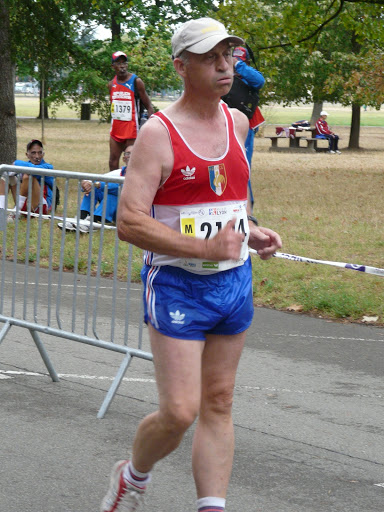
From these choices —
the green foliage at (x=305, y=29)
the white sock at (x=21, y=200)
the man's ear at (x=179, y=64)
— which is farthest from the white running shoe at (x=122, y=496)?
the green foliage at (x=305, y=29)

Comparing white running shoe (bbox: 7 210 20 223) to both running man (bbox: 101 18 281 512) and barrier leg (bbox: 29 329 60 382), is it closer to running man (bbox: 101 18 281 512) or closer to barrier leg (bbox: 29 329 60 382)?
barrier leg (bbox: 29 329 60 382)

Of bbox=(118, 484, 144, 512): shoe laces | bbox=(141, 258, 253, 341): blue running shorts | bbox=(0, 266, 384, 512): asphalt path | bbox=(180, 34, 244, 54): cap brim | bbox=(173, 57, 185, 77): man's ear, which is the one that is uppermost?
bbox=(180, 34, 244, 54): cap brim

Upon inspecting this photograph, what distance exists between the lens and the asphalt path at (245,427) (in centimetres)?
437

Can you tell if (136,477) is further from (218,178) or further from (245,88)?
(245,88)

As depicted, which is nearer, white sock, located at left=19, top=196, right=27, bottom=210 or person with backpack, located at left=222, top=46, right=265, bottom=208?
white sock, located at left=19, top=196, right=27, bottom=210

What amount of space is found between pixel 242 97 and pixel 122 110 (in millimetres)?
4420

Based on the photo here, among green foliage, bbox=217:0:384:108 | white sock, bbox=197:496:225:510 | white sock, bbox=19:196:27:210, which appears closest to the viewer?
white sock, bbox=197:496:225:510

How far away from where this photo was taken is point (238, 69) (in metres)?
10.7

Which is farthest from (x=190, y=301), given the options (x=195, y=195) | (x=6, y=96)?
(x=6, y=96)

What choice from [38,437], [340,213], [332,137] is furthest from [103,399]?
[332,137]

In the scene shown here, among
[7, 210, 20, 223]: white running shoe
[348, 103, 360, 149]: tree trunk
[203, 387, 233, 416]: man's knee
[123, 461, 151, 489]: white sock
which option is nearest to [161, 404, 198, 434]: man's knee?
[203, 387, 233, 416]: man's knee

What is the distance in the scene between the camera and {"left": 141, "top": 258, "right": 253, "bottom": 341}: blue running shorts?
358cm

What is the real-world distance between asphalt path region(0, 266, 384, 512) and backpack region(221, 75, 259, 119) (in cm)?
372

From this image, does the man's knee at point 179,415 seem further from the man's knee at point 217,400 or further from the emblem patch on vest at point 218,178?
the emblem patch on vest at point 218,178
